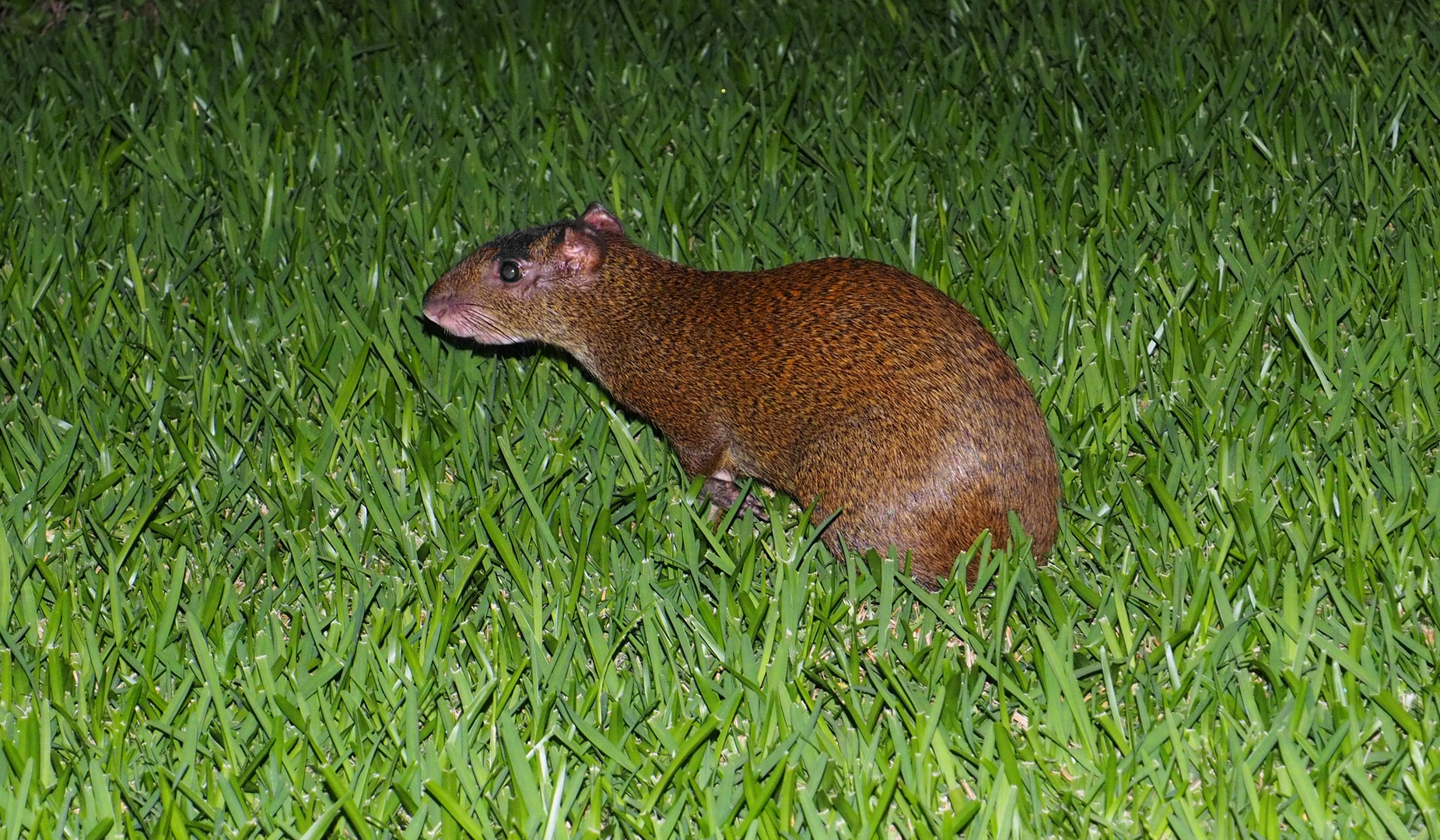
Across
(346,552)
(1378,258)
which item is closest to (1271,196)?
(1378,258)

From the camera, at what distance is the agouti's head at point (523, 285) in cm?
410

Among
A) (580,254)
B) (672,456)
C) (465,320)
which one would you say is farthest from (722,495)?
(465,320)

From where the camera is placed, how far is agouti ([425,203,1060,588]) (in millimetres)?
3453

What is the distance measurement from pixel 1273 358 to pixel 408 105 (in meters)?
3.42

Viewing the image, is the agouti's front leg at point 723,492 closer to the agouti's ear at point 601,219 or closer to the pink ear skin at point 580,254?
the pink ear skin at point 580,254

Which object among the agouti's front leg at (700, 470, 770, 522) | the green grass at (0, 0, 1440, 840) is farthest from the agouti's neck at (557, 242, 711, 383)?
the agouti's front leg at (700, 470, 770, 522)

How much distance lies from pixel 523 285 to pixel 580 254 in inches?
7.2

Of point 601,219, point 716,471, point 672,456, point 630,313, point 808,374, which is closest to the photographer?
point 808,374

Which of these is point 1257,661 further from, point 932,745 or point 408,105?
point 408,105

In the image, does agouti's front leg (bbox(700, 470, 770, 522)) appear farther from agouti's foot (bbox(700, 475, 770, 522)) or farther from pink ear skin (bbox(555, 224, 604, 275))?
pink ear skin (bbox(555, 224, 604, 275))

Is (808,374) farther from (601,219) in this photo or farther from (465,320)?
(465,320)

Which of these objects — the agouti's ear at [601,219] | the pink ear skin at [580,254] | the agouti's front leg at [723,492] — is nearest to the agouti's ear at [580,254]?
the pink ear skin at [580,254]

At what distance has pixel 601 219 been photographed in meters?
4.27

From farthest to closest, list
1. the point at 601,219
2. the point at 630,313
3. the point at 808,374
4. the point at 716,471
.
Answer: the point at 601,219 → the point at 630,313 → the point at 716,471 → the point at 808,374
